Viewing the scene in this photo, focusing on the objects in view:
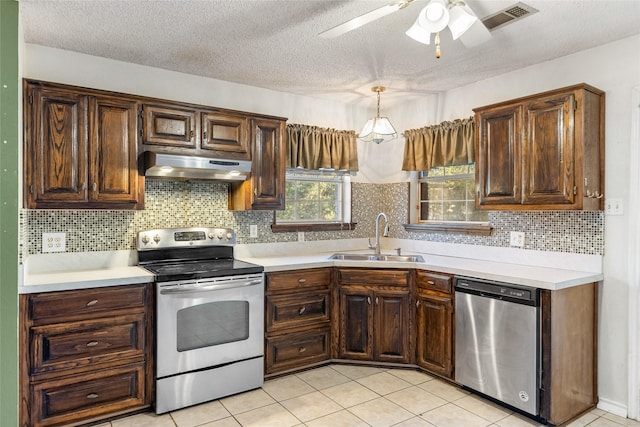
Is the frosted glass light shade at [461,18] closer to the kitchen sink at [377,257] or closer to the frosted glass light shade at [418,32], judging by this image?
the frosted glass light shade at [418,32]

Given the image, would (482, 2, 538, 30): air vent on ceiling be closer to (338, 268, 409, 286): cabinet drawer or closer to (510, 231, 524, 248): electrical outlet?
(510, 231, 524, 248): electrical outlet

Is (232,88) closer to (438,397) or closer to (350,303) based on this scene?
(350,303)

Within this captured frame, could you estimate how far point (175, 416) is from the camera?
269 cm

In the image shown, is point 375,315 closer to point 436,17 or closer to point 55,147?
point 436,17

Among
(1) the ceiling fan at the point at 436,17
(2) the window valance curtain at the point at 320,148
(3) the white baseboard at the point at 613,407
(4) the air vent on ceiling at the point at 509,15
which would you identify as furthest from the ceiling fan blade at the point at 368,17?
(3) the white baseboard at the point at 613,407

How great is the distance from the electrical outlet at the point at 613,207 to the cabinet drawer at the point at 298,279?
206 centimetres

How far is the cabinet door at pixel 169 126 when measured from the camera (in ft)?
9.86

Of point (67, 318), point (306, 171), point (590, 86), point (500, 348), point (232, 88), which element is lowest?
point (500, 348)

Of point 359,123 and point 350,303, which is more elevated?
point 359,123

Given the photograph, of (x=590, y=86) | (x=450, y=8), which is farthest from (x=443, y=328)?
(x=450, y=8)

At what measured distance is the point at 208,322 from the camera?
2.90 m

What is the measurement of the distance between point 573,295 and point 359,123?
264 centimetres

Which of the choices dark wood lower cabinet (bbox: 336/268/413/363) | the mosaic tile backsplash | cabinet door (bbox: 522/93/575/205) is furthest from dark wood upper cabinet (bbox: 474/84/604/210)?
dark wood lower cabinet (bbox: 336/268/413/363)

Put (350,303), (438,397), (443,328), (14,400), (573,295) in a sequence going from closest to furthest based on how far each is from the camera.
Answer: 1. (14,400)
2. (573,295)
3. (438,397)
4. (443,328)
5. (350,303)
